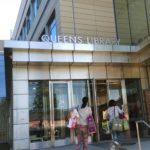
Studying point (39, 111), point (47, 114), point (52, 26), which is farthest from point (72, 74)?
point (52, 26)

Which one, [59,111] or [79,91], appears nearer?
[59,111]

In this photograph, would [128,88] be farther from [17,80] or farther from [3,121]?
[3,121]

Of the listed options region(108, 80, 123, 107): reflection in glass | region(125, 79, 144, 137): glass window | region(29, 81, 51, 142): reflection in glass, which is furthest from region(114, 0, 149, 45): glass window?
region(29, 81, 51, 142): reflection in glass

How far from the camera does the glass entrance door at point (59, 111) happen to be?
12.8 meters

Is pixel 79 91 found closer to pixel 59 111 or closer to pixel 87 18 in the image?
pixel 59 111

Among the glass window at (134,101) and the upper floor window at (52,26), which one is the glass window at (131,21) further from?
the upper floor window at (52,26)

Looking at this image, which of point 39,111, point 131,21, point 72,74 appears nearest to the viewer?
point 39,111

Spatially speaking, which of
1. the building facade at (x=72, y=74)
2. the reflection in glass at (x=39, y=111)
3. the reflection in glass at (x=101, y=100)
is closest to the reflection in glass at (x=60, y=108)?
the building facade at (x=72, y=74)

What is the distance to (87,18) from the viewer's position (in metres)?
16.7

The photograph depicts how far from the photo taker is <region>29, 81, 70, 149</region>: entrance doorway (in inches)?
495

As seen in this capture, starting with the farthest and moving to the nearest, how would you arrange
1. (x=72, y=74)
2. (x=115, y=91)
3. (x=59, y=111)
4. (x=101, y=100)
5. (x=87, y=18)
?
(x=87, y=18) < (x=115, y=91) < (x=101, y=100) < (x=72, y=74) < (x=59, y=111)

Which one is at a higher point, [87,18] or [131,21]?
[87,18]

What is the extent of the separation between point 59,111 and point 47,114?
22.8 inches

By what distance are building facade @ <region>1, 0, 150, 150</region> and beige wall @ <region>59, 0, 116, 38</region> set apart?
0.19ft
